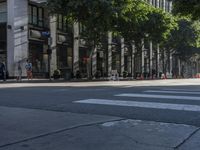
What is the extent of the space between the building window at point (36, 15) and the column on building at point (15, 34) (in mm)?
1382

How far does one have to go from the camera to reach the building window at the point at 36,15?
121 ft

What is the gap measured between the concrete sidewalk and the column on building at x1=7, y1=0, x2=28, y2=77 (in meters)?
25.7

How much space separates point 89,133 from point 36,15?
103 feet

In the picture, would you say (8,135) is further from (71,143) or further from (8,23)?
(8,23)

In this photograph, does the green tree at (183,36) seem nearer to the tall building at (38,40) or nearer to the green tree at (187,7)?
the tall building at (38,40)

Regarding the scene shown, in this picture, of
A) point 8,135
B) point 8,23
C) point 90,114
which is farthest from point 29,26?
point 8,135

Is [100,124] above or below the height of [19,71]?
below

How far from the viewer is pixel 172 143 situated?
264 inches

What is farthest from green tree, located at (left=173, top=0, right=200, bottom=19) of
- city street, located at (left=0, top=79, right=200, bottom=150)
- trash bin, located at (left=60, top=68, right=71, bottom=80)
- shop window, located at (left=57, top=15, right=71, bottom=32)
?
shop window, located at (left=57, top=15, right=71, bottom=32)

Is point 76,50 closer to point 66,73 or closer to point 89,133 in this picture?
point 66,73

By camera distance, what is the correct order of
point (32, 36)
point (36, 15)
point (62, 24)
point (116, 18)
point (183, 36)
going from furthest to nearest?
point (183, 36) → point (62, 24) → point (36, 15) → point (32, 36) → point (116, 18)

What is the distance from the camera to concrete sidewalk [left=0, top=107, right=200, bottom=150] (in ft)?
21.6

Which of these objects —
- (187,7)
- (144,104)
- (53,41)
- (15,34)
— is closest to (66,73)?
(53,41)

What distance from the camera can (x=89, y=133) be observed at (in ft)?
24.7
